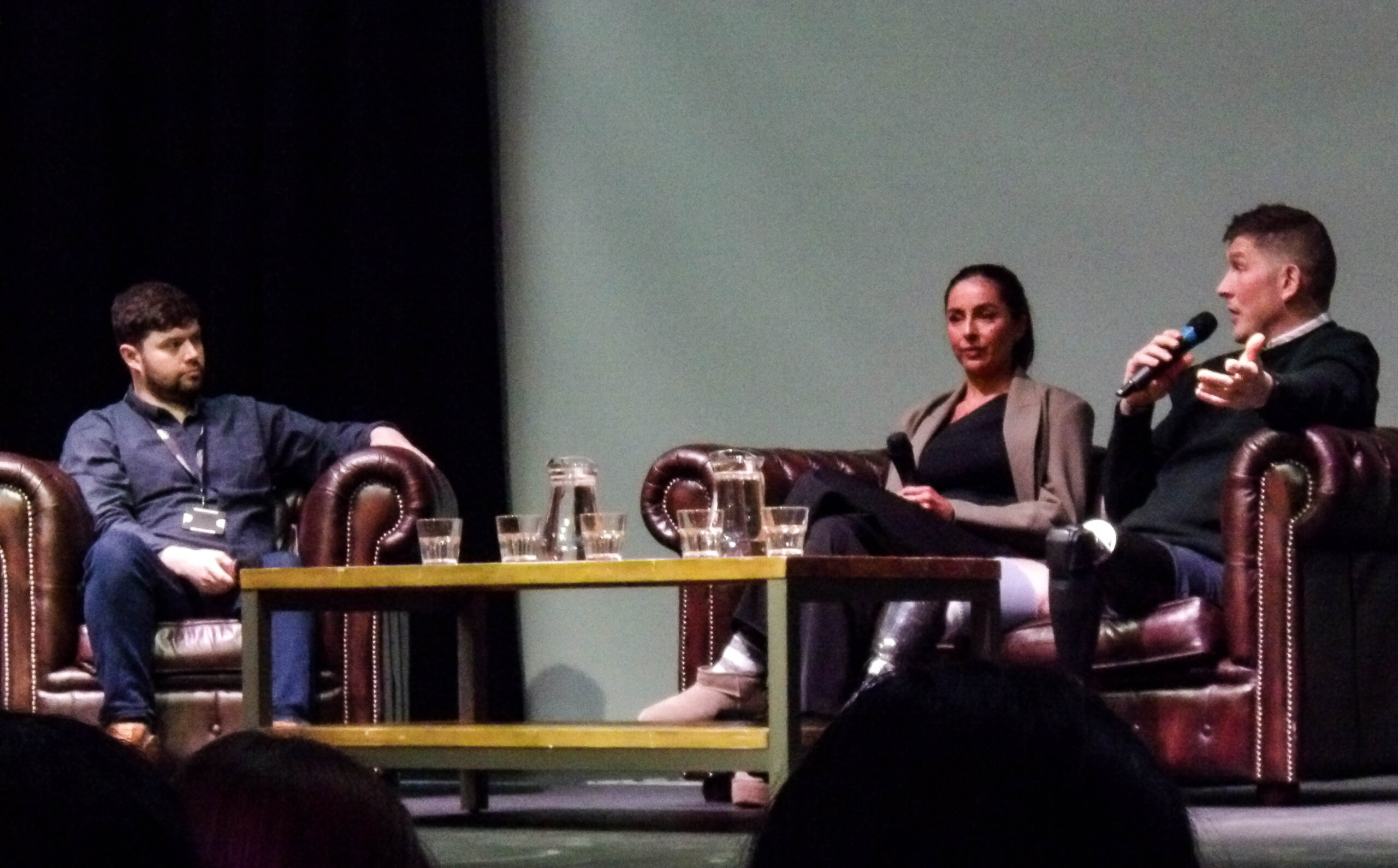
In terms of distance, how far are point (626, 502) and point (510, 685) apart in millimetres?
549

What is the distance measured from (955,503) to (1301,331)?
73cm

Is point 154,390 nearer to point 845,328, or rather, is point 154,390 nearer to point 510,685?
point 510,685

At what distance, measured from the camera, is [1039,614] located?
3.78 meters

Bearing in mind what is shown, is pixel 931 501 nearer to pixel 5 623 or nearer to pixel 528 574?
pixel 528 574

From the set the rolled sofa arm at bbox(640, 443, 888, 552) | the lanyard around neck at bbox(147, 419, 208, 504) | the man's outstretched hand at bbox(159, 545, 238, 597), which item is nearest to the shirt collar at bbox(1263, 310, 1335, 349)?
the rolled sofa arm at bbox(640, 443, 888, 552)

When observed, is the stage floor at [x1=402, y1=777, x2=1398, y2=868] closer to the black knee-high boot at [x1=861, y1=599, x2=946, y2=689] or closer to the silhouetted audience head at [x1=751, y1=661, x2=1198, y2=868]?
the black knee-high boot at [x1=861, y1=599, x2=946, y2=689]

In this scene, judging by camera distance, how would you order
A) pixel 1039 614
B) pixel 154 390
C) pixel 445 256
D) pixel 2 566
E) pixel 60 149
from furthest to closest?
pixel 445 256
pixel 60 149
pixel 154 390
pixel 2 566
pixel 1039 614

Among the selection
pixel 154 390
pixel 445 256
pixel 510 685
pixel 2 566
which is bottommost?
pixel 510 685

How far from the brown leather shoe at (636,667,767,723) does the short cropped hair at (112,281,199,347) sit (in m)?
1.45

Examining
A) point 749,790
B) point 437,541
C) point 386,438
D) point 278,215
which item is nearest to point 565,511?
point 437,541

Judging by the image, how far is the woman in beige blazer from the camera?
3602mm

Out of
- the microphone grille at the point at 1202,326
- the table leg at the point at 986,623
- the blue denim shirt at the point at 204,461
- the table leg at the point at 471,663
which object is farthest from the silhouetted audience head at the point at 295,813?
the blue denim shirt at the point at 204,461

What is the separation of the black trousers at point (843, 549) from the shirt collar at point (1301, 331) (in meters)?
0.70

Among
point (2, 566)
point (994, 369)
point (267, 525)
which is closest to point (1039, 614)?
point (994, 369)
